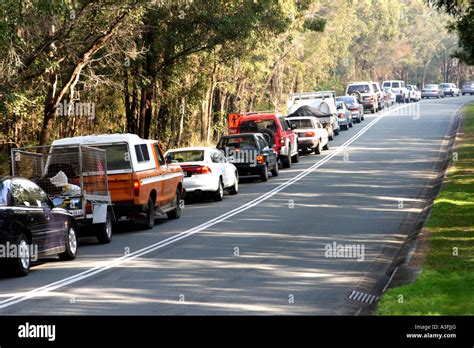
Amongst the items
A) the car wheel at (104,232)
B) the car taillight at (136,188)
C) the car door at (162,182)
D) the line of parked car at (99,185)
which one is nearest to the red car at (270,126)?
the line of parked car at (99,185)

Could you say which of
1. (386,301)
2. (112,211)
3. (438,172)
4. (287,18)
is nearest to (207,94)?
(287,18)

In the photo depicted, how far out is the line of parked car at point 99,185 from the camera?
15484 mm

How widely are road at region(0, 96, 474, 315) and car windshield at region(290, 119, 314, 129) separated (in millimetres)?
10072

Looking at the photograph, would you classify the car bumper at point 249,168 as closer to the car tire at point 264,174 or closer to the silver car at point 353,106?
the car tire at point 264,174

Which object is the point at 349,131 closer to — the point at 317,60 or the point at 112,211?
the point at 317,60

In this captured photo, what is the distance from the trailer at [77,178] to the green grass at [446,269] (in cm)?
630

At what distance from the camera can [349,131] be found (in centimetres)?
5441

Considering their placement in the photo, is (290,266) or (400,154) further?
(400,154)

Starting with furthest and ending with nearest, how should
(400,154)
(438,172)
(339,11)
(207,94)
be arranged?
(339,11) → (207,94) → (400,154) → (438,172)

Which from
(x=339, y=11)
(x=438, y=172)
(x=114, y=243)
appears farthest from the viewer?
(x=339, y=11)

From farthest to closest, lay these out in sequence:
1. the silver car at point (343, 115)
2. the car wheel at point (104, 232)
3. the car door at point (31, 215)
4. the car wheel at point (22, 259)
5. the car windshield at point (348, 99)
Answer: the car windshield at point (348, 99)
the silver car at point (343, 115)
the car wheel at point (104, 232)
the car door at point (31, 215)
the car wheel at point (22, 259)

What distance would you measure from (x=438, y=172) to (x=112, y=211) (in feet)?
48.1

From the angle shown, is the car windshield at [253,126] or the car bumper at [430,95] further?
the car bumper at [430,95]

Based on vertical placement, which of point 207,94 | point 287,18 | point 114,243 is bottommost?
point 114,243
